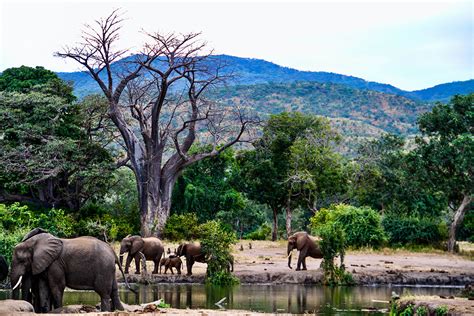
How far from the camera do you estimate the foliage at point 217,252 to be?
104 feet

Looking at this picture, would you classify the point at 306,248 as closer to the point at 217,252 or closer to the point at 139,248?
the point at 217,252

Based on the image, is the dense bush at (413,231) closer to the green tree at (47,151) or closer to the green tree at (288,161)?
the green tree at (288,161)

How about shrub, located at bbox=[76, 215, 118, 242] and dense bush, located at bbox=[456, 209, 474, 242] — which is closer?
shrub, located at bbox=[76, 215, 118, 242]

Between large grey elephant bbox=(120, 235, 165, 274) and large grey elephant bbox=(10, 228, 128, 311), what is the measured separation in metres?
13.4

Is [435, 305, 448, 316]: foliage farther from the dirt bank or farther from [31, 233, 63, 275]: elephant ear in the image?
[31, 233, 63, 275]: elephant ear

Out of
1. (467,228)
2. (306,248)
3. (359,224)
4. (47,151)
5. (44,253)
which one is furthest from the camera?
(467,228)

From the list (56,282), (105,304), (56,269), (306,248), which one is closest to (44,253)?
(56,269)

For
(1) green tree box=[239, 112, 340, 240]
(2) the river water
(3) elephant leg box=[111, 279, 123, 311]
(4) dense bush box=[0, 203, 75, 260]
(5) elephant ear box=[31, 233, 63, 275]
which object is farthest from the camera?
(1) green tree box=[239, 112, 340, 240]

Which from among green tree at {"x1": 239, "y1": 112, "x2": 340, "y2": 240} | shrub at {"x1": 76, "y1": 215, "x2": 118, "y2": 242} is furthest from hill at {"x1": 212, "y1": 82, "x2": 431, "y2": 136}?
shrub at {"x1": 76, "y1": 215, "x2": 118, "y2": 242}

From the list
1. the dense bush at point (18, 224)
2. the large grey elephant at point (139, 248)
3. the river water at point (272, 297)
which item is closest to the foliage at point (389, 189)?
the river water at point (272, 297)

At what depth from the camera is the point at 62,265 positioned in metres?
18.8

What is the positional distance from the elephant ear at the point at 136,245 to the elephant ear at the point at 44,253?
14502 mm

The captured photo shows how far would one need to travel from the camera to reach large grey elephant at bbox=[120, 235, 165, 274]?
33.0 metres

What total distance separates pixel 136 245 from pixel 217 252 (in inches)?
143
